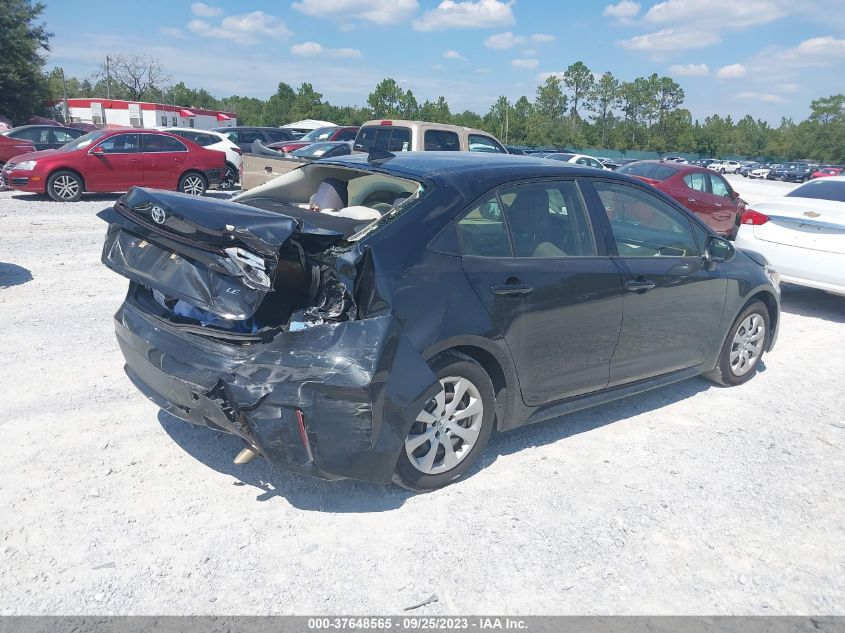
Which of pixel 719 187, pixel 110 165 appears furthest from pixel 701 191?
pixel 110 165

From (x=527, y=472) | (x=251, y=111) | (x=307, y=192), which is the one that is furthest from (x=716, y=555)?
(x=251, y=111)

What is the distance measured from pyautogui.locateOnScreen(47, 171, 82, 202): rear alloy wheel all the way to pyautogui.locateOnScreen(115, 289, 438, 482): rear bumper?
1331 cm

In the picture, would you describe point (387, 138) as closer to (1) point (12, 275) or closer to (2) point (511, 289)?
(1) point (12, 275)

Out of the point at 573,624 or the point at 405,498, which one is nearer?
the point at 573,624

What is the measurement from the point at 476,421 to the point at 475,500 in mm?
427

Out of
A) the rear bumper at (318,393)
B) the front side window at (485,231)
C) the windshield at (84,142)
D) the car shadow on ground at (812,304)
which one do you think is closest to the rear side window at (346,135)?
the windshield at (84,142)

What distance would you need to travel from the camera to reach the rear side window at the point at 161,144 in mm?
15336

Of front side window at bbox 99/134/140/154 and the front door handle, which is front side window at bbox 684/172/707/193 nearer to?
the front door handle

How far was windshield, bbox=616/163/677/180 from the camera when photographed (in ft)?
46.5

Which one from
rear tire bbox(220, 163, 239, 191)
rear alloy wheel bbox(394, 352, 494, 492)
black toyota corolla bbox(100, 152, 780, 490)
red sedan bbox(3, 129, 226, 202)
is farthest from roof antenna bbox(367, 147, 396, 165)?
rear tire bbox(220, 163, 239, 191)

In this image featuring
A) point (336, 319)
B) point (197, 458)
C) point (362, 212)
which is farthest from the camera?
point (362, 212)

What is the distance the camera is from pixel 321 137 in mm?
24484

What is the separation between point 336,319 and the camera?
329 centimetres

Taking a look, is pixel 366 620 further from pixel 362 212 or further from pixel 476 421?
pixel 362 212
